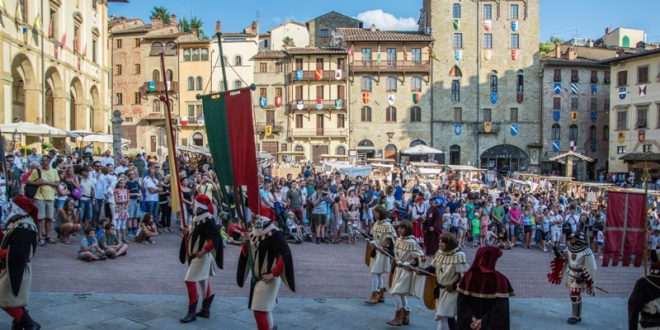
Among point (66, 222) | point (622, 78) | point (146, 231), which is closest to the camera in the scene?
point (66, 222)

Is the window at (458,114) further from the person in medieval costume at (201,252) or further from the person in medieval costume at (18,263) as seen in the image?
the person in medieval costume at (18,263)

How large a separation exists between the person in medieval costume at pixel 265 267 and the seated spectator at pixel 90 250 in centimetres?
598

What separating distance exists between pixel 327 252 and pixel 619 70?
144 ft

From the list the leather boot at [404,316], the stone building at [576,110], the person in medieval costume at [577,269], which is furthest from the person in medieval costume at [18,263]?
the stone building at [576,110]

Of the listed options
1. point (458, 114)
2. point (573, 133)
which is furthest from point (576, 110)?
point (458, 114)

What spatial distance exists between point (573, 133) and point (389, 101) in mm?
19422

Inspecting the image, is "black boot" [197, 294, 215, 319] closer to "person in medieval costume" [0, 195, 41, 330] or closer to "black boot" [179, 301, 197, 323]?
"black boot" [179, 301, 197, 323]

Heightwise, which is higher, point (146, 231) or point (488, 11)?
point (488, 11)

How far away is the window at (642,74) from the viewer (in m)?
45.6

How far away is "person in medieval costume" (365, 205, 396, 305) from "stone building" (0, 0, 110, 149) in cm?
2176

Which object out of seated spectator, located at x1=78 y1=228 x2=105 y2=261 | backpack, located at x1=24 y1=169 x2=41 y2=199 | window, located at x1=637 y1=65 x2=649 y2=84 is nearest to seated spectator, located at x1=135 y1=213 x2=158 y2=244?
seated spectator, located at x1=78 y1=228 x2=105 y2=261

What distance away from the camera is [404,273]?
8234 millimetres

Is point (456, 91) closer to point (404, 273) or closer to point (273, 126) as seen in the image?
point (273, 126)

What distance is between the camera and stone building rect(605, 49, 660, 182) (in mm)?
44781
